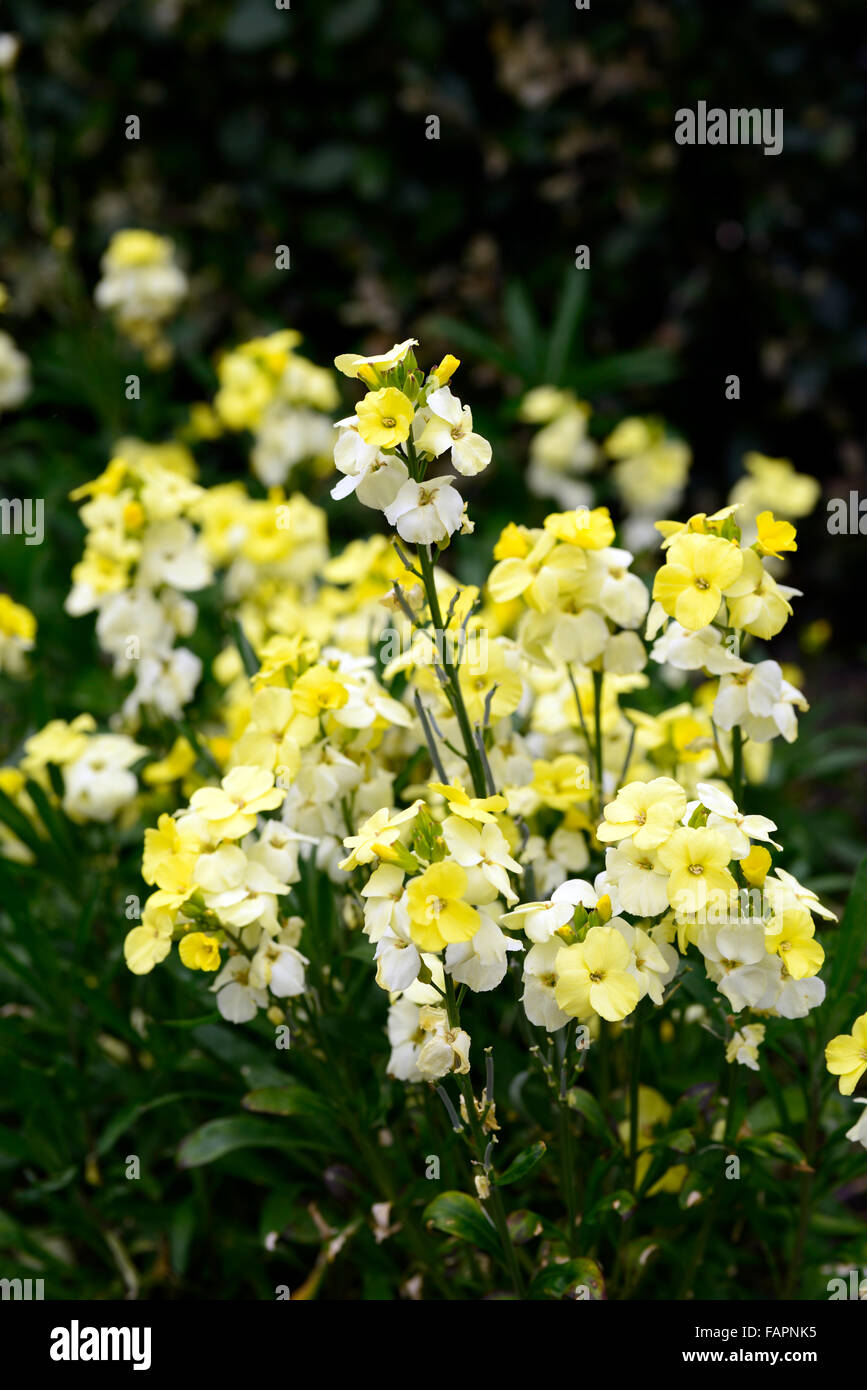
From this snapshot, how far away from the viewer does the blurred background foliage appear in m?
3.80

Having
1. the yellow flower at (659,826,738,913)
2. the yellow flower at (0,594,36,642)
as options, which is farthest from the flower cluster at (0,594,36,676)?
the yellow flower at (659,826,738,913)

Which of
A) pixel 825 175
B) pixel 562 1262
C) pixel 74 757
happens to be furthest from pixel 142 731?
pixel 825 175

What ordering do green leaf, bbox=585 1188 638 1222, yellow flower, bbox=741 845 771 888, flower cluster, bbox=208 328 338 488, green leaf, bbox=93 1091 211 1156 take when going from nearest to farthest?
1. yellow flower, bbox=741 845 771 888
2. green leaf, bbox=585 1188 638 1222
3. green leaf, bbox=93 1091 211 1156
4. flower cluster, bbox=208 328 338 488

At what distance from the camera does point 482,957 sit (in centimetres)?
136

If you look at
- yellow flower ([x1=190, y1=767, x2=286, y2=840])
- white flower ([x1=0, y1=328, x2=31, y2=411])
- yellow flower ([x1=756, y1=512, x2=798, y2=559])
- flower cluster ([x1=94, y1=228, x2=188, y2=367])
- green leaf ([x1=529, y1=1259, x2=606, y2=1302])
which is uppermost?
flower cluster ([x1=94, y1=228, x2=188, y2=367])

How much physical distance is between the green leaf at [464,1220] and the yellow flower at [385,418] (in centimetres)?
93

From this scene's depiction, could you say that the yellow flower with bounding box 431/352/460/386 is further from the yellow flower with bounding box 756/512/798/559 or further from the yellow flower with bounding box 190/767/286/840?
the yellow flower with bounding box 190/767/286/840

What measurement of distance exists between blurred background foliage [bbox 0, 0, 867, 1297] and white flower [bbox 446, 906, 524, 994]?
200cm

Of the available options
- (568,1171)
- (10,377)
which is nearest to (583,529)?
(568,1171)

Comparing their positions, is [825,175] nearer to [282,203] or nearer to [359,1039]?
[282,203]

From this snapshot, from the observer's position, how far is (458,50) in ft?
13.1

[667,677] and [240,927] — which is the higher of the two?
[667,677]

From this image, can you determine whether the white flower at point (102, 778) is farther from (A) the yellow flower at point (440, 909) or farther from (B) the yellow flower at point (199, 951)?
(A) the yellow flower at point (440, 909)

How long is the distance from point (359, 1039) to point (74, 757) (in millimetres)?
724
